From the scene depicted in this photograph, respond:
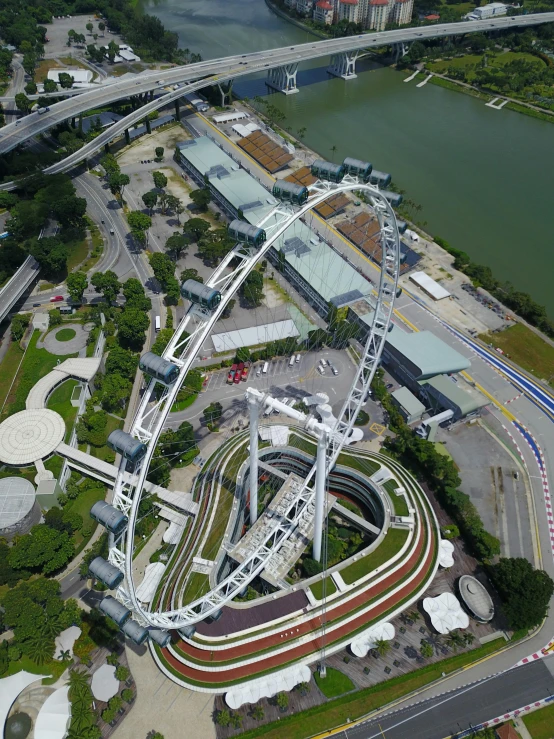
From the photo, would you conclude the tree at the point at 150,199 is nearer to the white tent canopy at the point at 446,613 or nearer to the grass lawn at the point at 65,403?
the grass lawn at the point at 65,403

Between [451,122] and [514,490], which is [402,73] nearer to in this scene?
[451,122]

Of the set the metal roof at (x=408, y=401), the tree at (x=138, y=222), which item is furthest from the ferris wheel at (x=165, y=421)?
the tree at (x=138, y=222)

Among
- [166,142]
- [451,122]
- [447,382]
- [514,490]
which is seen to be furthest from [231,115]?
[514,490]

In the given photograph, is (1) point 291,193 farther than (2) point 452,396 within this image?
No

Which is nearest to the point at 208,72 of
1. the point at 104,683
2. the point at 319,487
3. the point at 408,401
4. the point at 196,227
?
the point at 196,227

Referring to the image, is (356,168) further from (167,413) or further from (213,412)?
(213,412)

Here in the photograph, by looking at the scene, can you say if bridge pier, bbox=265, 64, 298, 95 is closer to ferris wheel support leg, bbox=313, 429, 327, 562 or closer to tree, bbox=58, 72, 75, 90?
tree, bbox=58, 72, 75, 90
